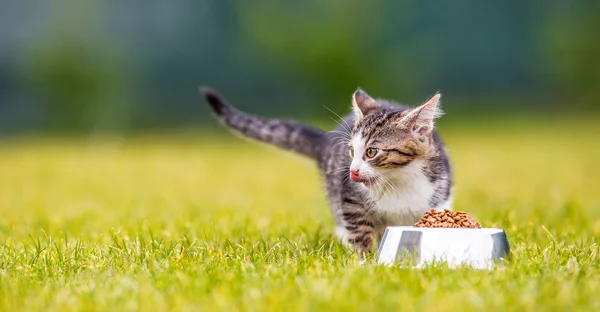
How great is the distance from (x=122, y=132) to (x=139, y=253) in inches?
870

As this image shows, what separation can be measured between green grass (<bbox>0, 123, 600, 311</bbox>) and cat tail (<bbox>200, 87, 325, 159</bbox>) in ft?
0.61

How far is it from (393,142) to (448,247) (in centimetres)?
82

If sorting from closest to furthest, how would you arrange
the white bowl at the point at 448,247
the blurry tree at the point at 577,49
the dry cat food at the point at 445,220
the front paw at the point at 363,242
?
1. the white bowl at the point at 448,247
2. the dry cat food at the point at 445,220
3. the front paw at the point at 363,242
4. the blurry tree at the point at 577,49

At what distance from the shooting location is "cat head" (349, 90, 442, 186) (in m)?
4.57

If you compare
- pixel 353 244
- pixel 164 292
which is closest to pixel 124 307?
pixel 164 292

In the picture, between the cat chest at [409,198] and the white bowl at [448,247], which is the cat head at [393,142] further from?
the white bowl at [448,247]

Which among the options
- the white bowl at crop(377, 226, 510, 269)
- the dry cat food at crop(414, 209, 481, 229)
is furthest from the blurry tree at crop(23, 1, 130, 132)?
the white bowl at crop(377, 226, 510, 269)

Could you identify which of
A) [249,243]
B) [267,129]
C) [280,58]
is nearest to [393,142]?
A: [249,243]

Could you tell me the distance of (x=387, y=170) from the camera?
465 centimetres

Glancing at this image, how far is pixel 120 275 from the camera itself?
393cm

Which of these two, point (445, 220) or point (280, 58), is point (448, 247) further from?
point (280, 58)

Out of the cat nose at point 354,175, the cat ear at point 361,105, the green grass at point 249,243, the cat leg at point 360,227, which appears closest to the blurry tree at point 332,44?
the green grass at point 249,243

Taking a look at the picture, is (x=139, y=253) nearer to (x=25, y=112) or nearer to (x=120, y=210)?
(x=120, y=210)

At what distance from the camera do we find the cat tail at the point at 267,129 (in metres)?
5.84
